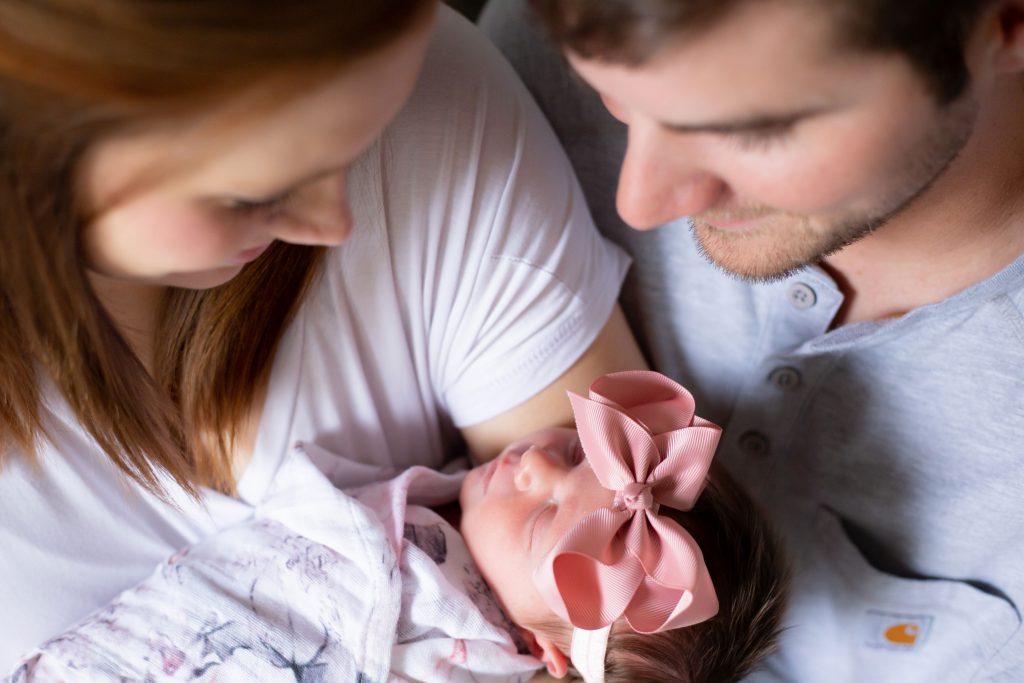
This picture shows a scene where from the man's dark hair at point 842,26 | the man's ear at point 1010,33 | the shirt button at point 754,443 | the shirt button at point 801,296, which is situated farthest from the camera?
the shirt button at point 754,443

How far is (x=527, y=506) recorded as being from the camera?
131 centimetres

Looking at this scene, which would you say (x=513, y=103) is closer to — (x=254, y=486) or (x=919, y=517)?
(x=254, y=486)

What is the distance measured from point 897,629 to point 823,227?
854mm

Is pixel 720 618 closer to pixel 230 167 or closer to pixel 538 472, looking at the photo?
pixel 538 472

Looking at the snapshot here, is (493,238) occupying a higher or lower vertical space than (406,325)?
higher

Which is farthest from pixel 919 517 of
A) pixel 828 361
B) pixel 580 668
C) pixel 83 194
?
pixel 83 194

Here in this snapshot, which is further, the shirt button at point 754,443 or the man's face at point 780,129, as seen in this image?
the shirt button at point 754,443

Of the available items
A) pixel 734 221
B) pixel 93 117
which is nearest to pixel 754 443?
pixel 734 221

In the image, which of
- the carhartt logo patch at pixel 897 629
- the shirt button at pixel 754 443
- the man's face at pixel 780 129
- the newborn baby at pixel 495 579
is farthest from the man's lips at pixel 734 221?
the carhartt logo patch at pixel 897 629

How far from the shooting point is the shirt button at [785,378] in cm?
143

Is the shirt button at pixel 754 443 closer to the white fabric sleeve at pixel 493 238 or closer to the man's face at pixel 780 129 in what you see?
the white fabric sleeve at pixel 493 238

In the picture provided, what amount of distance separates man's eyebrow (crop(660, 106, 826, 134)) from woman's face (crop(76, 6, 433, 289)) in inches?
11.1

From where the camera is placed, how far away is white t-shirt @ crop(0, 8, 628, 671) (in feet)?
3.73

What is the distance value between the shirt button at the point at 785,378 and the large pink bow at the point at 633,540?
22cm
